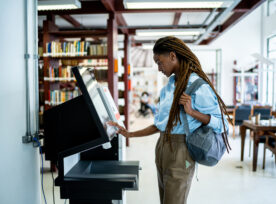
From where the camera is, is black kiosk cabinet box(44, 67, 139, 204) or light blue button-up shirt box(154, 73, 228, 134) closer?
black kiosk cabinet box(44, 67, 139, 204)

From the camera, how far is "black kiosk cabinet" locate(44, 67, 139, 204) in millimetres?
1336

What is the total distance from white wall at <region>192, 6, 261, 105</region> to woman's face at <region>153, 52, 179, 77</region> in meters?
11.2

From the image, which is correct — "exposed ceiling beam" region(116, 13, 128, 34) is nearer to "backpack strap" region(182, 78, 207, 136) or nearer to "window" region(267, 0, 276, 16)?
"backpack strap" region(182, 78, 207, 136)

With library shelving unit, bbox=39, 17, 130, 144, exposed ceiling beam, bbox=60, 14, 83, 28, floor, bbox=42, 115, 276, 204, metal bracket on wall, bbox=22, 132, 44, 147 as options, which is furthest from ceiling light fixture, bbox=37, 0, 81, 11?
metal bracket on wall, bbox=22, 132, 44, 147

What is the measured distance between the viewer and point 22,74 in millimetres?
1692

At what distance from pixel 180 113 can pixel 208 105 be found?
16 cm

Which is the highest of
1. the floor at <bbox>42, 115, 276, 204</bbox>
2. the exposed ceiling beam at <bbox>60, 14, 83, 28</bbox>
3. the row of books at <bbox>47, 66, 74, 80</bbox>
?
the exposed ceiling beam at <bbox>60, 14, 83, 28</bbox>

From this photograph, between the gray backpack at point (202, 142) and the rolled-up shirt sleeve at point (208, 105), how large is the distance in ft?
0.09

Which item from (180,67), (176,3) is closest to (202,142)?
(180,67)

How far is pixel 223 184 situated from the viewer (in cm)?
394

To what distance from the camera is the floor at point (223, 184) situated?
3.40 meters

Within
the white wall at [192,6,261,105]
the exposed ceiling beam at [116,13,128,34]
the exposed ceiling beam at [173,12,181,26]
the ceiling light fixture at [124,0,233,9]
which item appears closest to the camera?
the ceiling light fixture at [124,0,233,9]

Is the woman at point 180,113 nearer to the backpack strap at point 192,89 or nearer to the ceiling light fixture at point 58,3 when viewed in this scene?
the backpack strap at point 192,89

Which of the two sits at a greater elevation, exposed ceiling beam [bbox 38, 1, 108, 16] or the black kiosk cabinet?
exposed ceiling beam [bbox 38, 1, 108, 16]
